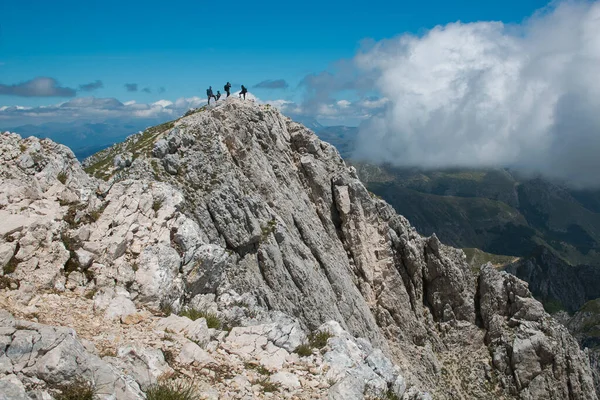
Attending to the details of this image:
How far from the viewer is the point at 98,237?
71.3 feet

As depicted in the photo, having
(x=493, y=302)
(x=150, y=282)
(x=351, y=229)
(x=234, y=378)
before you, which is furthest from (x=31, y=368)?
(x=493, y=302)

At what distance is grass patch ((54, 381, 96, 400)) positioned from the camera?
10.8m

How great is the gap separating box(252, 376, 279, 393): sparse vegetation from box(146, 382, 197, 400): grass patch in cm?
263

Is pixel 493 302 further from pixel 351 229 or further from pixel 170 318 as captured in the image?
pixel 170 318

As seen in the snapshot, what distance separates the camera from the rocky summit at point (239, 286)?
47.9ft

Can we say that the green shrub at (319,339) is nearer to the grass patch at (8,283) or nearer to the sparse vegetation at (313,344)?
the sparse vegetation at (313,344)

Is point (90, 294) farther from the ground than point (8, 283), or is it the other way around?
point (8, 283)

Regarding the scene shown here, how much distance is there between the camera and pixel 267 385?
1469 cm

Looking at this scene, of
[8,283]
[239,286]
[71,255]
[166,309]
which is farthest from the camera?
[239,286]

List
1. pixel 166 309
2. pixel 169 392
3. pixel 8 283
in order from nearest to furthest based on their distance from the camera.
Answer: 1. pixel 169 392
2. pixel 8 283
3. pixel 166 309

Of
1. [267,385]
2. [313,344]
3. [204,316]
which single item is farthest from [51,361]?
[313,344]

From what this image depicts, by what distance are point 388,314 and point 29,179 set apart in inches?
→ 2216

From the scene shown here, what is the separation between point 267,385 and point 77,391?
6392mm

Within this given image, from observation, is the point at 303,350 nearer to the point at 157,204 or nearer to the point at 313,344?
the point at 313,344
